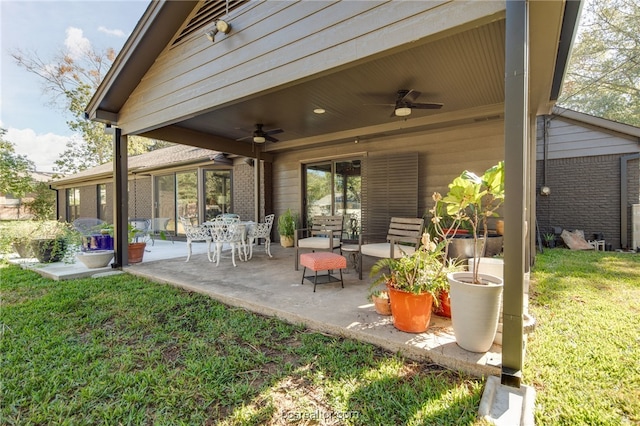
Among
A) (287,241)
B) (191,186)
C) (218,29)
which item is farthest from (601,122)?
(191,186)

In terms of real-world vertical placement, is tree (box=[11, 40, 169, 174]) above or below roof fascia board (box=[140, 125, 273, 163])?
above

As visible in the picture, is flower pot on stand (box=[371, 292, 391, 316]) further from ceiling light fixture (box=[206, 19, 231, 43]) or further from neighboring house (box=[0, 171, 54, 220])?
neighboring house (box=[0, 171, 54, 220])

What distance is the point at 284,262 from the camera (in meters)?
5.20

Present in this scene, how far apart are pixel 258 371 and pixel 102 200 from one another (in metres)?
14.7

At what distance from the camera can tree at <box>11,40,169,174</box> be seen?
49.8 feet

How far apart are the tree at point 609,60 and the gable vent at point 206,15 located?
1032cm

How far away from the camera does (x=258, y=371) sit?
6.52ft

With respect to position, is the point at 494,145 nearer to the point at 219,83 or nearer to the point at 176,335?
the point at 219,83

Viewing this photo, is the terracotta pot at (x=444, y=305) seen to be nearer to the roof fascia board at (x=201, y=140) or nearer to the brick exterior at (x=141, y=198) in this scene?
the roof fascia board at (x=201, y=140)

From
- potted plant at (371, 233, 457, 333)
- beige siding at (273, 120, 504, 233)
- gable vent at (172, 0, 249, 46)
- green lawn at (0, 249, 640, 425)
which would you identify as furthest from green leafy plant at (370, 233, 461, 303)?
gable vent at (172, 0, 249, 46)

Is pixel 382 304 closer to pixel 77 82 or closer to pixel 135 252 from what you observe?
pixel 135 252

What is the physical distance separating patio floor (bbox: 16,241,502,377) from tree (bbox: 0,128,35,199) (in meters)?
16.0

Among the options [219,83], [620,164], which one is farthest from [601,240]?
[219,83]

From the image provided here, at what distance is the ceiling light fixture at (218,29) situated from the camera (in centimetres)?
340
